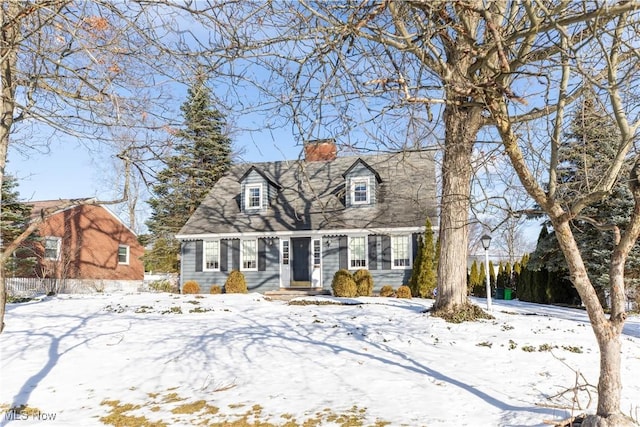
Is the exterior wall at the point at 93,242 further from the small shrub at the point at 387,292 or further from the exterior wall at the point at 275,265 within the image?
the small shrub at the point at 387,292

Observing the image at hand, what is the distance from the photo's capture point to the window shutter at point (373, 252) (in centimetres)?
1943

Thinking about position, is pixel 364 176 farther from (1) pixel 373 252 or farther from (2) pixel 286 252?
(2) pixel 286 252

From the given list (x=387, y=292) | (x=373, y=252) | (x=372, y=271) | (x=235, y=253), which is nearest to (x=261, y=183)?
(x=235, y=253)

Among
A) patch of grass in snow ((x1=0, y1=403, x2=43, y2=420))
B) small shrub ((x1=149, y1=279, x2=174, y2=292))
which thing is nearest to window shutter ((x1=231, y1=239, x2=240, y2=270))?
small shrub ((x1=149, y1=279, x2=174, y2=292))

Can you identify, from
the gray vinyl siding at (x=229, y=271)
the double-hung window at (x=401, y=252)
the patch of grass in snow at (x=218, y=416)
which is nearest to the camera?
the patch of grass in snow at (x=218, y=416)

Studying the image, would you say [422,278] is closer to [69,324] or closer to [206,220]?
[206,220]

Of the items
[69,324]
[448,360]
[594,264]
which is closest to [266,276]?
[69,324]

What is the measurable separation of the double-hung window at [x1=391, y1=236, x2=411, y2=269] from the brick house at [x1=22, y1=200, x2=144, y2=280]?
611 inches

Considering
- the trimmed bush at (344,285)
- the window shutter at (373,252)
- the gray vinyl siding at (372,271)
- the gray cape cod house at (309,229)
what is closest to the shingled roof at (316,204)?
the gray cape cod house at (309,229)

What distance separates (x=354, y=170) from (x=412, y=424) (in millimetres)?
15865

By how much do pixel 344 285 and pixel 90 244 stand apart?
1749cm

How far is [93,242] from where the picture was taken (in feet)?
92.4

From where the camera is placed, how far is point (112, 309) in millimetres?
13047

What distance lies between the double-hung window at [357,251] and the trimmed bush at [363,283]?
3.48 feet
